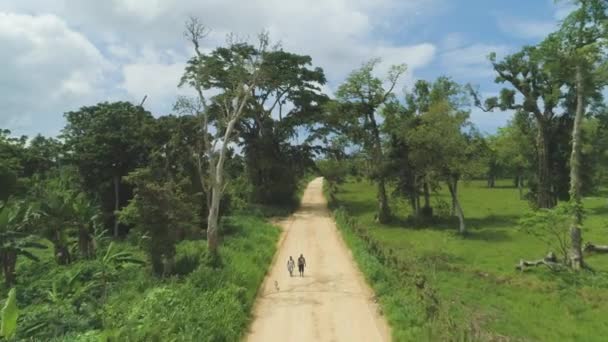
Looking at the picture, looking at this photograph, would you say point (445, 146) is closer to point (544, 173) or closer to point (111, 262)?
point (544, 173)

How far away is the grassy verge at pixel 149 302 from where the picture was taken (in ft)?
49.7

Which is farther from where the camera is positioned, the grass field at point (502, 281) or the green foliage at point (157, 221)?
the green foliage at point (157, 221)

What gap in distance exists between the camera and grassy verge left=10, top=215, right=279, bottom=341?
15.1m

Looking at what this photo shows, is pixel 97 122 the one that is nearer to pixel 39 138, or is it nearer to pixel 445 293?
pixel 445 293

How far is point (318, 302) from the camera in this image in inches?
844

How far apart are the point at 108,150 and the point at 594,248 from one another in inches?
1495

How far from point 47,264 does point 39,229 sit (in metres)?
3.30

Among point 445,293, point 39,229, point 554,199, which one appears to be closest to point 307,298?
point 445,293

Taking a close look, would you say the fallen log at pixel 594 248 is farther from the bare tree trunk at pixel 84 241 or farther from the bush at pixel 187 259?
the bare tree trunk at pixel 84 241

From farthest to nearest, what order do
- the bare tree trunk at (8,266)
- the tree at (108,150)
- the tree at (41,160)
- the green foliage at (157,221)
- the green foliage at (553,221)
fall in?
the tree at (41,160), the tree at (108,150), the bare tree trunk at (8,266), the green foliage at (553,221), the green foliage at (157,221)

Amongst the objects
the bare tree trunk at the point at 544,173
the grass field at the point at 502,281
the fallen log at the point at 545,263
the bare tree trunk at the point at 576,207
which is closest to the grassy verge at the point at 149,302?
the grass field at the point at 502,281

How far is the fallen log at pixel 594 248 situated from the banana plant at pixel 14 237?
33788 mm

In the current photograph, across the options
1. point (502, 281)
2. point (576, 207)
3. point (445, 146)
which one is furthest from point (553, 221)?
point (445, 146)

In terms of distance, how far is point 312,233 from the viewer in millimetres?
40312
